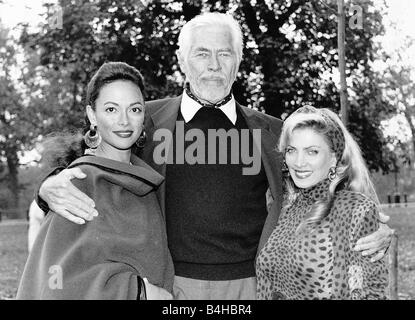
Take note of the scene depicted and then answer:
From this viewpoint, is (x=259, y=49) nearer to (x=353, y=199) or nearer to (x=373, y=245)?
(x=353, y=199)

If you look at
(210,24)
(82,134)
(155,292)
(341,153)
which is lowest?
(155,292)

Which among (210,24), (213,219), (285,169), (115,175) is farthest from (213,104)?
(115,175)

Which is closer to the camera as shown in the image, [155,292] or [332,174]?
[155,292]

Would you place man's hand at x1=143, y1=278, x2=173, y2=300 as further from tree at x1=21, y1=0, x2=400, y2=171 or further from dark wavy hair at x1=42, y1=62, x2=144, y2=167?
tree at x1=21, y1=0, x2=400, y2=171

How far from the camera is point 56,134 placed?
10.2 feet

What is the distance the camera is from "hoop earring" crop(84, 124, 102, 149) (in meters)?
2.94

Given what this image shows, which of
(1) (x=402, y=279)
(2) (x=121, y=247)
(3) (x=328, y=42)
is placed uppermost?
(3) (x=328, y=42)

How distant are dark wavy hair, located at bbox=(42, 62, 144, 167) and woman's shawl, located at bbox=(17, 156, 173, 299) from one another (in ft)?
0.78

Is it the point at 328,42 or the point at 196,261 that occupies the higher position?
the point at 328,42

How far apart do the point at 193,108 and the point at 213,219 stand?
68cm

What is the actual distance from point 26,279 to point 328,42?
8.09 m

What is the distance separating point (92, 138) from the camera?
294 centimetres
